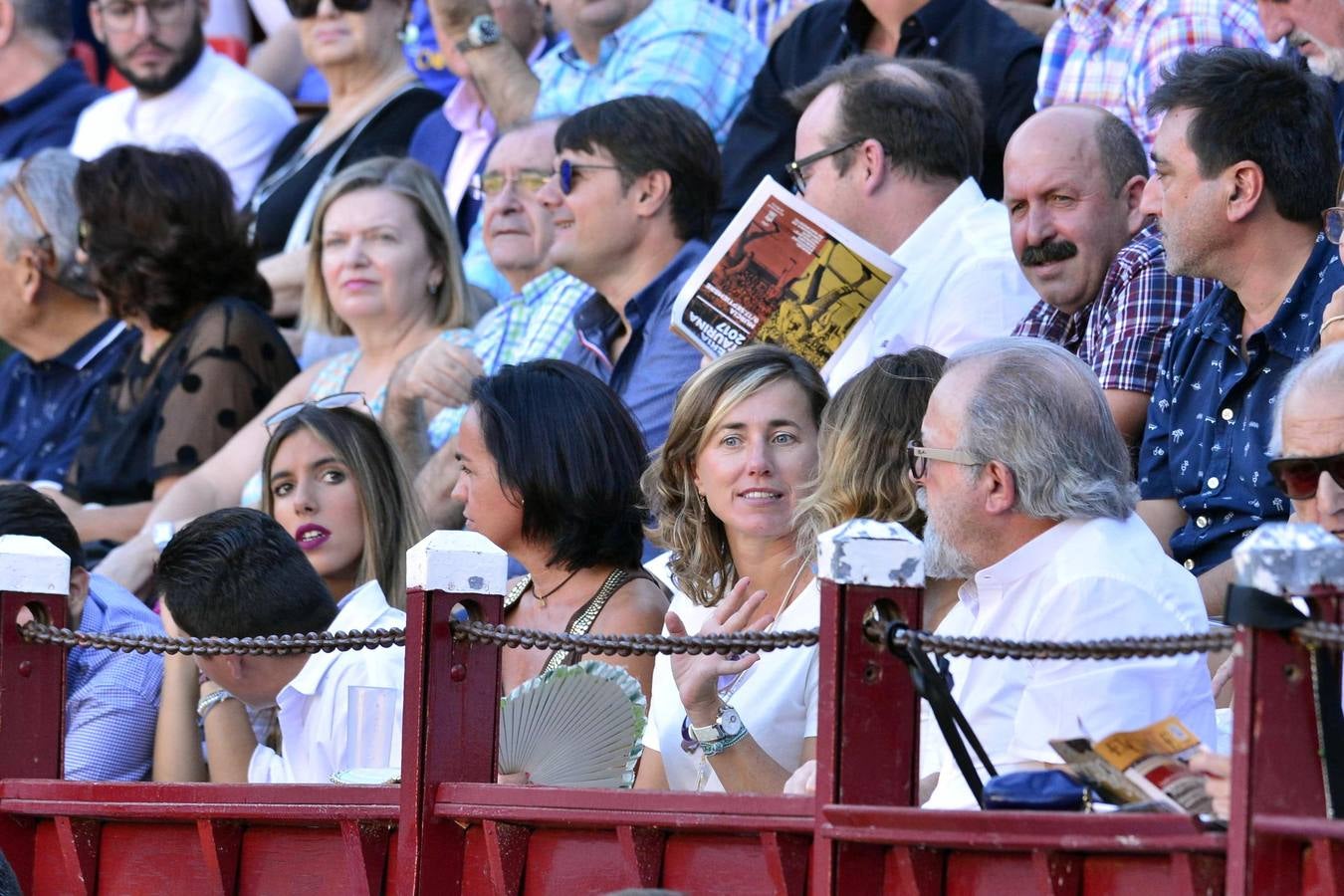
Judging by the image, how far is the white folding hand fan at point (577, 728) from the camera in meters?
3.93

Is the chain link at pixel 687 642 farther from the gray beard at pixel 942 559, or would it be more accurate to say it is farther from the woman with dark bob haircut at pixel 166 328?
the woman with dark bob haircut at pixel 166 328

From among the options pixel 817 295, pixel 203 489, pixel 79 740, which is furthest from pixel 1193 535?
pixel 203 489

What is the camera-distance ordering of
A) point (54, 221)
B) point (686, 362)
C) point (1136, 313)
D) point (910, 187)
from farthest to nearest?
1. point (54, 221)
2. point (686, 362)
3. point (910, 187)
4. point (1136, 313)

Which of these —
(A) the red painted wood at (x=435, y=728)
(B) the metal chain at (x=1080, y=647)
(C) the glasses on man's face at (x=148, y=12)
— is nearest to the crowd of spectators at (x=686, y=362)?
(A) the red painted wood at (x=435, y=728)

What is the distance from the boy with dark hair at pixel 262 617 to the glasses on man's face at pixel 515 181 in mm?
2382

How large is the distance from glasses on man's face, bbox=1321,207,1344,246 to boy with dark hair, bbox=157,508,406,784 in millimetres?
2216

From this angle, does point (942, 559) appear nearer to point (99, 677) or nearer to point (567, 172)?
point (99, 677)

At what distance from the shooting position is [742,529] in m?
4.70

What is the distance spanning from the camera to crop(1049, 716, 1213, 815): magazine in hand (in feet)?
9.78

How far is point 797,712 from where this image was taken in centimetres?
427

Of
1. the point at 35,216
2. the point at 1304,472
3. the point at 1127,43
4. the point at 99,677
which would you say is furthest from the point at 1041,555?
the point at 35,216

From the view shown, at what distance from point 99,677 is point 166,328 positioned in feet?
7.57

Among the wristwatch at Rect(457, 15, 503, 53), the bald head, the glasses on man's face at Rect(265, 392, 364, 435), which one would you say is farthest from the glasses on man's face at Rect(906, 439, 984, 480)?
the wristwatch at Rect(457, 15, 503, 53)

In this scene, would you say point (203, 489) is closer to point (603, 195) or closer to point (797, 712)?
point (603, 195)
